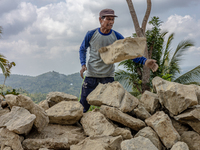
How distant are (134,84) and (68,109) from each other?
6.89 m

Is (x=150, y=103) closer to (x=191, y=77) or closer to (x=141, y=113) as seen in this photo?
A: (x=141, y=113)

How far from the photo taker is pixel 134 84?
9.66m

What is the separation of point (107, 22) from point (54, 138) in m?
2.19

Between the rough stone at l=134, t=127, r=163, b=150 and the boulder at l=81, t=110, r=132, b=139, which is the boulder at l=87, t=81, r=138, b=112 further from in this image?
the rough stone at l=134, t=127, r=163, b=150

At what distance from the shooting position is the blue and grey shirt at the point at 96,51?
12.4 ft

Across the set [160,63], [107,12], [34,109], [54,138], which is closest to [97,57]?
[107,12]

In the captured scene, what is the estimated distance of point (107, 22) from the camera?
11.5 feet

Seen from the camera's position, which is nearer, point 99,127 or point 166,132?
point 166,132

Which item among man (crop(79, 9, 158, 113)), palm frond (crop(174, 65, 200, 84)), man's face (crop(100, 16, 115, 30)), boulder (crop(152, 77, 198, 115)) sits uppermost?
man's face (crop(100, 16, 115, 30))

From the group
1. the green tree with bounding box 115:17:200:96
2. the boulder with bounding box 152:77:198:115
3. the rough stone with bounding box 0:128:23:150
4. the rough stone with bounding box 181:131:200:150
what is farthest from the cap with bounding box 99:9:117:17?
the green tree with bounding box 115:17:200:96

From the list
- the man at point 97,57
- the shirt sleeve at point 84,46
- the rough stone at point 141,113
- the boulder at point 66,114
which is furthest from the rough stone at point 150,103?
the shirt sleeve at point 84,46

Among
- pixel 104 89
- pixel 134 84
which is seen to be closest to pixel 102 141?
pixel 104 89

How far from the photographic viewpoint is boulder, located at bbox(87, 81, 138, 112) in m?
3.07

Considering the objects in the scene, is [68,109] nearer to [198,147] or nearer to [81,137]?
[81,137]
